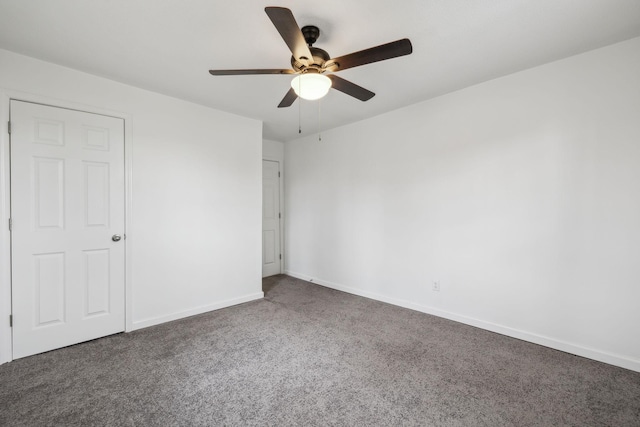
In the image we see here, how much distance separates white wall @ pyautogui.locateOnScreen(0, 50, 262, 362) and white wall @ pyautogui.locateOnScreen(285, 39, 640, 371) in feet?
5.18

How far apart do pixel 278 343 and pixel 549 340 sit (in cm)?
244

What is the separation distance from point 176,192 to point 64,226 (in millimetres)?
→ 1009

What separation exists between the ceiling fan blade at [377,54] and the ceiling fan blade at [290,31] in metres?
0.19

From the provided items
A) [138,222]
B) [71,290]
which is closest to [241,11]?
[138,222]

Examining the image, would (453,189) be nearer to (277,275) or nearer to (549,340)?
(549,340)

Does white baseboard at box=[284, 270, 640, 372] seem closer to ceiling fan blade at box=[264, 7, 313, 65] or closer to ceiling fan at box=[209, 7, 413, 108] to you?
ceiling fan at box=[209, 7, 413, 108]

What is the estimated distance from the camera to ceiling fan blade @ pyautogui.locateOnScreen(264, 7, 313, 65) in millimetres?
1334

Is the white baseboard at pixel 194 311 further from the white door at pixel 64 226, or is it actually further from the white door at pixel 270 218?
the white door at pixel 270 218

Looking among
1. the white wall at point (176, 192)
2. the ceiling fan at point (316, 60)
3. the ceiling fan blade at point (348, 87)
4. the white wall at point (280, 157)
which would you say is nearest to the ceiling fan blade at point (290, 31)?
the ceiling fan at point (316, 60)

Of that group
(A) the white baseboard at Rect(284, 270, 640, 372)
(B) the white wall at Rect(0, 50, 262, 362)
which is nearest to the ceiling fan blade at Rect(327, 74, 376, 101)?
(B) the white wall at Rect(0, 50, 262, 362)

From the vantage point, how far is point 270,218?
16.8 ft

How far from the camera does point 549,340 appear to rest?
251 centimetres

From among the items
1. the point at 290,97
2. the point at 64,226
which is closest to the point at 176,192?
the point at 64,226

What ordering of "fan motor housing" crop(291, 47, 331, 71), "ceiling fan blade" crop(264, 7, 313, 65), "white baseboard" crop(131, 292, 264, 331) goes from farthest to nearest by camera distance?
"white baseboard" crop(131, 292, 264, 331)
"fan motor housing" crop(291, 47, 331, 71)
"ceiling fan blade" crop(264, 7, 313, 65)
